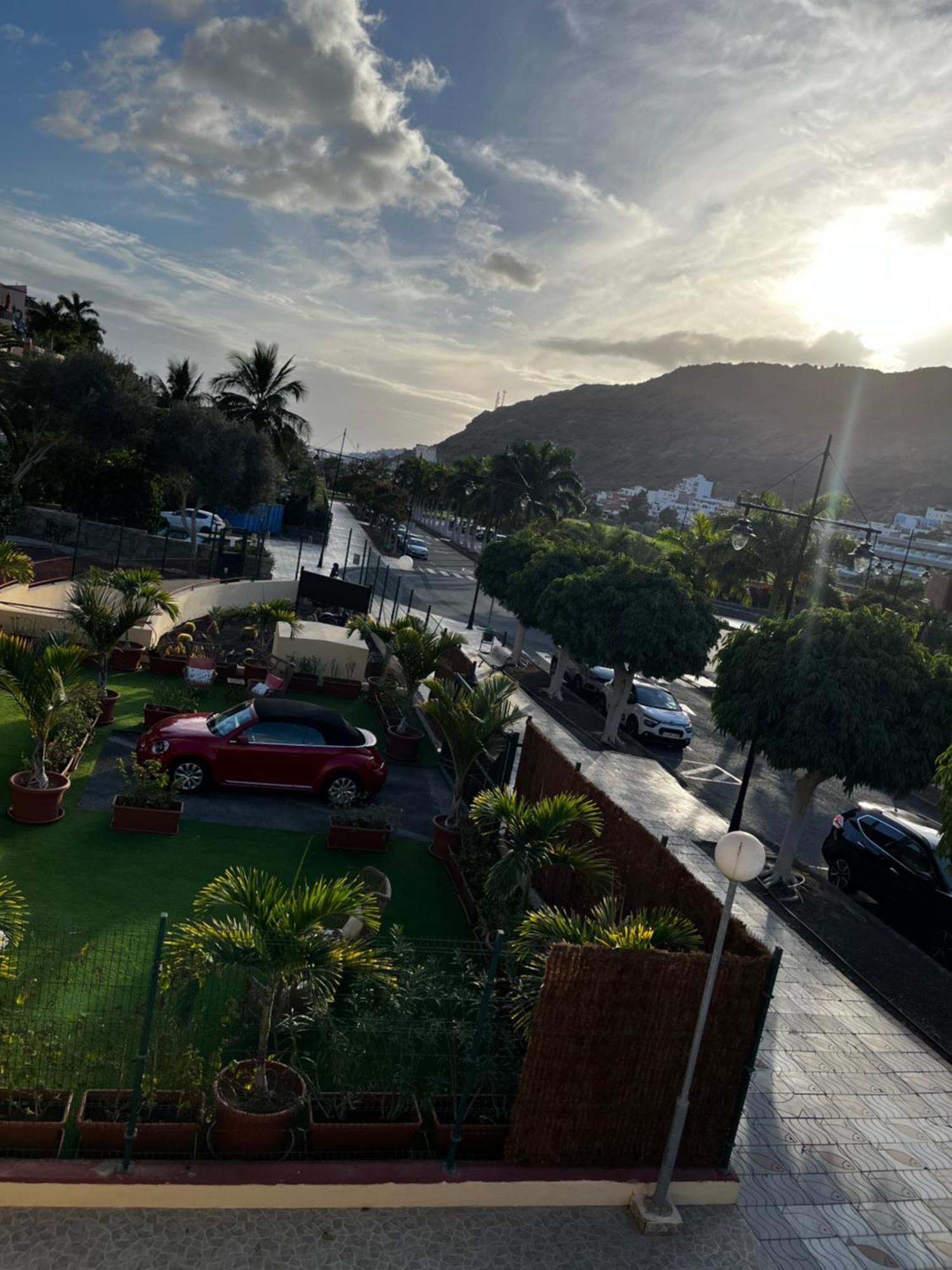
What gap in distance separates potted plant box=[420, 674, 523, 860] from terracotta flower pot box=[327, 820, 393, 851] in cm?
85

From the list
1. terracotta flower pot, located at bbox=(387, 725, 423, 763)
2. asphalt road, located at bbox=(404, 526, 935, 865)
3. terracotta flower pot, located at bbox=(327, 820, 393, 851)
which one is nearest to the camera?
terracotta flower pot, located at bbox=(327, 820, 393, 851)

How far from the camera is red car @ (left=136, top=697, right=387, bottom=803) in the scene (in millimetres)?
13227

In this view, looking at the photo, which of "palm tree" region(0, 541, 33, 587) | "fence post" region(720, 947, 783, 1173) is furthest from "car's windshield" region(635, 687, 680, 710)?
"fence post" region(720, 947, 783, 1173)

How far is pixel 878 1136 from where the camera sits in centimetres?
A: 816

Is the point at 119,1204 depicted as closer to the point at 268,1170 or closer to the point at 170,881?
the point at 268,1170

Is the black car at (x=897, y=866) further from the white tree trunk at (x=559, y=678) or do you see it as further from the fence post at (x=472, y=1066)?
the white tree trunk at (x=559, y=678)

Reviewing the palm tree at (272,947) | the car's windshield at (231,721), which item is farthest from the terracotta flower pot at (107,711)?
the palm tree at (272,947)

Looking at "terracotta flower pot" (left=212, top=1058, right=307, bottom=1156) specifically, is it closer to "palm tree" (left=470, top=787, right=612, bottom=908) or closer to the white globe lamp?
"palm tree" (left=470, top=787, right=612, bottom=908)

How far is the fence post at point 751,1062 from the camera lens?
21.9 feet

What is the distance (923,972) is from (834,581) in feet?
88.4

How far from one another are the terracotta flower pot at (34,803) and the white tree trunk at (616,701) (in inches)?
536

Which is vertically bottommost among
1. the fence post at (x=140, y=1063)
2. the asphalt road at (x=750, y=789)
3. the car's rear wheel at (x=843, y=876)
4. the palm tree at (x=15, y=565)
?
the asphalt road at (x=750, y=789)

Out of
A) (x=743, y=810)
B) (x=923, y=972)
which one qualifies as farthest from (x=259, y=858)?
(x=743, y=810)

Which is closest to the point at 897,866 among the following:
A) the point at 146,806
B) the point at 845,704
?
the point at 845,704
